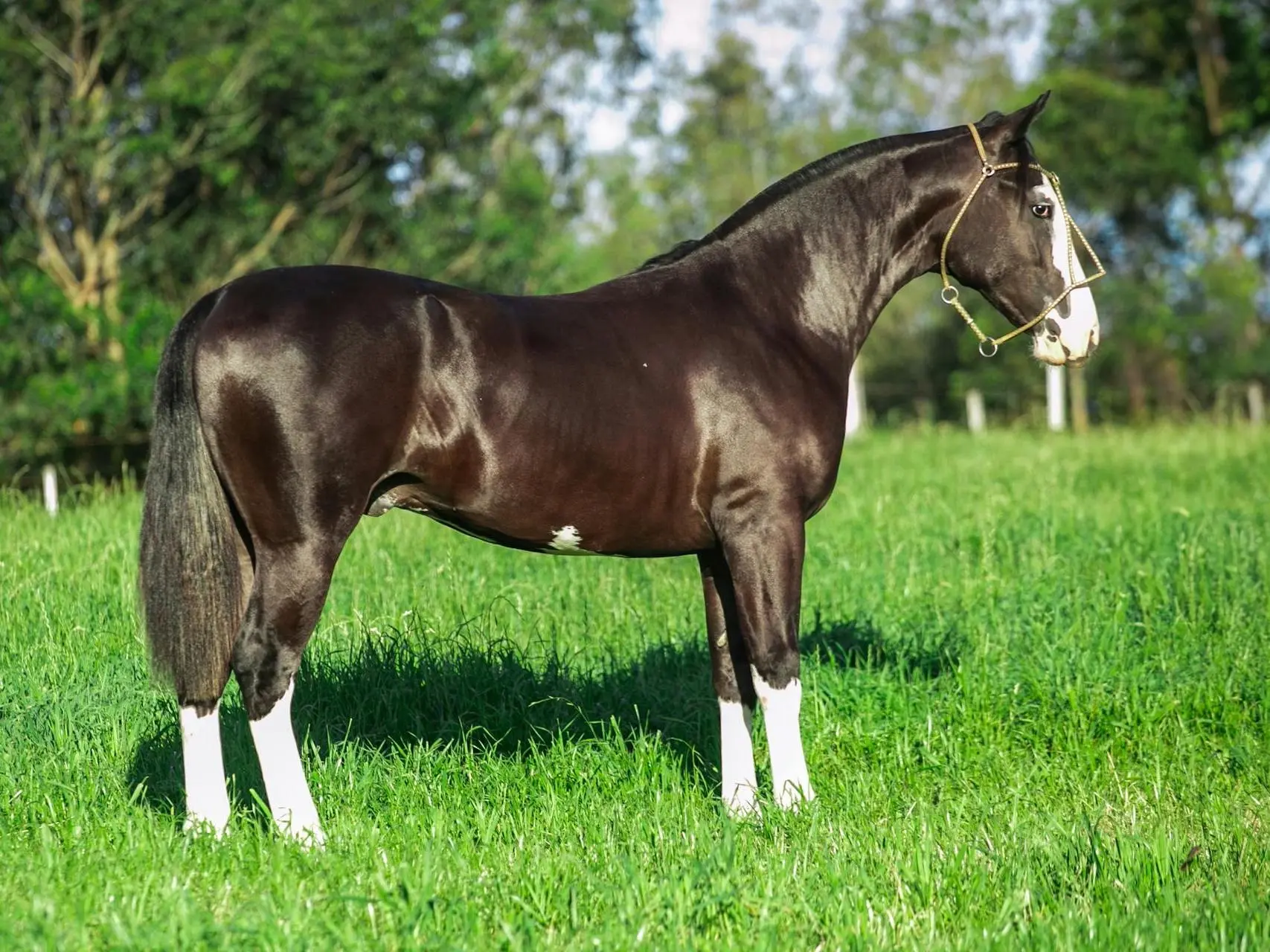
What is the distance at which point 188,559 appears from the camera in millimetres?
3879

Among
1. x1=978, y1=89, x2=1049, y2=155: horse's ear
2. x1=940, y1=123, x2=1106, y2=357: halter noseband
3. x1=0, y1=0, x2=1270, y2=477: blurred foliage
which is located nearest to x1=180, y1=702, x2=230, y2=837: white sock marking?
x1=940, y1=123, x2=1106, y2=357: halter noseband

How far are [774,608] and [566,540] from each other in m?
0.76

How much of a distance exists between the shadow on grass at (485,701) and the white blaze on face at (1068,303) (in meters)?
1.83

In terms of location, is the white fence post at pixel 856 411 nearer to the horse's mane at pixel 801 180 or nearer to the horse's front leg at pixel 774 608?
the horse's mane at pixel 801 180

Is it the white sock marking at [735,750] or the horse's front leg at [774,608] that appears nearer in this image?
the horse's front leg at [774,608]

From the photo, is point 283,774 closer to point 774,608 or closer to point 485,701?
point 485,701

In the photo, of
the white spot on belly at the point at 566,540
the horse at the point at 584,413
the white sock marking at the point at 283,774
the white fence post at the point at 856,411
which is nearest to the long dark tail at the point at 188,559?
the horse at the point at 584,413

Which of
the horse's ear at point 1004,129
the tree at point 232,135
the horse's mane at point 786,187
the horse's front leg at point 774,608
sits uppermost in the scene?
the tree at point 232,135

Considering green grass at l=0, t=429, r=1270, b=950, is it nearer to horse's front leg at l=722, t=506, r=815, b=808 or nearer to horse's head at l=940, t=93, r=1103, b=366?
horse's front leg at l=722, t=506, r=815, b=808

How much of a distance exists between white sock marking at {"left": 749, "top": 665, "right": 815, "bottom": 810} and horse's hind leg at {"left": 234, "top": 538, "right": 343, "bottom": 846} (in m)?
1.56

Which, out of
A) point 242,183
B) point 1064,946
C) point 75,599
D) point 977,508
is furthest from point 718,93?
point 1064,946

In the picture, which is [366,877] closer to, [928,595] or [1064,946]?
[1064,946]

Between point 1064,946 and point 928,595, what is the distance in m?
3.81

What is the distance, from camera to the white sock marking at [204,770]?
12.9 ft
